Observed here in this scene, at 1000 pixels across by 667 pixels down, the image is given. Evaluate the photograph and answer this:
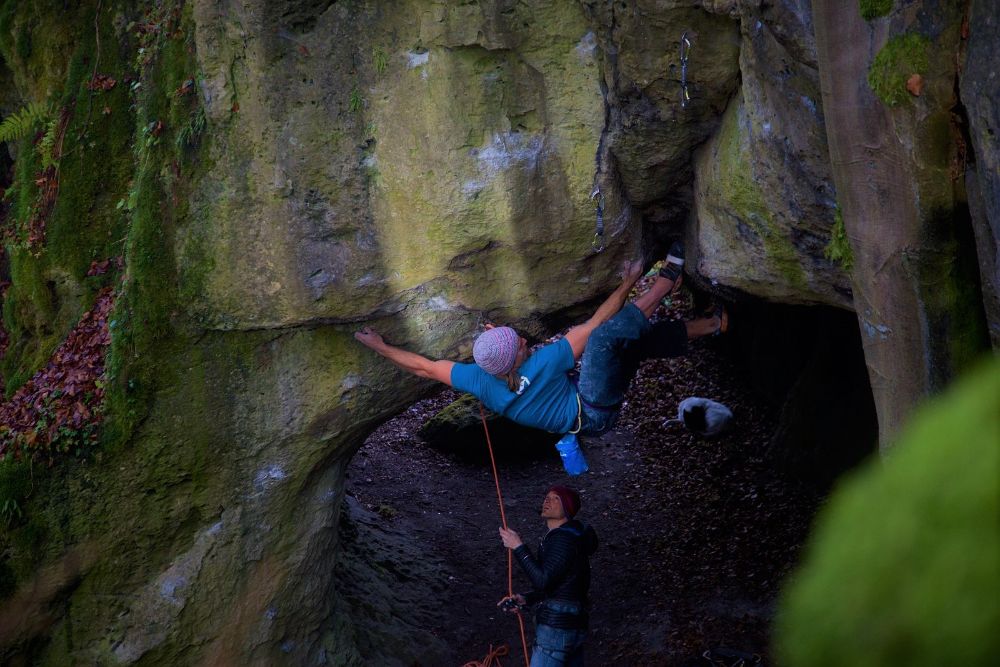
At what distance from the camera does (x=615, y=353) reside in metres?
Answer: 6.89

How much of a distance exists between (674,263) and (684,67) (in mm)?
1865

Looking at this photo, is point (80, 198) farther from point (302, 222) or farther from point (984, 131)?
point (984, 131)

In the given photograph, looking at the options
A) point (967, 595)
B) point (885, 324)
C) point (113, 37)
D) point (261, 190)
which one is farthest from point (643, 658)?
point (967, 595)

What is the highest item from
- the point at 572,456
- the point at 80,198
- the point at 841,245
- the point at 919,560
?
the point at 919,560

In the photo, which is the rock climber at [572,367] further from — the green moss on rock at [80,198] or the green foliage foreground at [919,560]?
the green foliage foreground at [919,560]

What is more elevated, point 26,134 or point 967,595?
point 967,595

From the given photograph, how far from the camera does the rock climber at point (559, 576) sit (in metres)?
7.11

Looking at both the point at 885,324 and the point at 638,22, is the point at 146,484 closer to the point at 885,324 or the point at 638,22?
the point at 638,22

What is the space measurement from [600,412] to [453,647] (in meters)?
3.84

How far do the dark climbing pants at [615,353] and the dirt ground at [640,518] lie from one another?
3.21 metres

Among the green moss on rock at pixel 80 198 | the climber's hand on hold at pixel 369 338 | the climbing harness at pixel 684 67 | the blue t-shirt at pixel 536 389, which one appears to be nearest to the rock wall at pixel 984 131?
the climbing harness at pixel 684 67

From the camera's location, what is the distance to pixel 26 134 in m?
7.57

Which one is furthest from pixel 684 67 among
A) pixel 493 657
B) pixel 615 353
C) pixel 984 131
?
pixel 493 657

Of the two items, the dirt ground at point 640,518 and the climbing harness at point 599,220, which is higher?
the climbing harness at point 599,220
